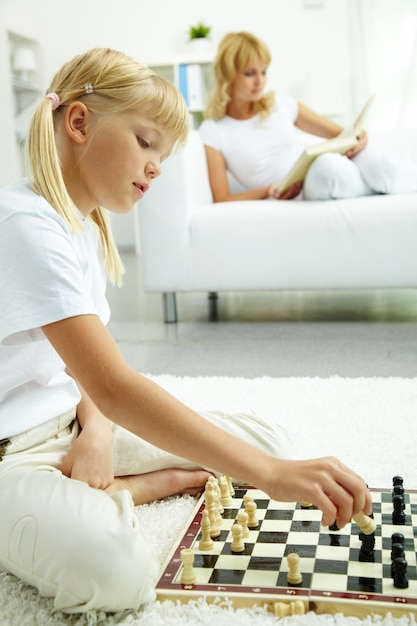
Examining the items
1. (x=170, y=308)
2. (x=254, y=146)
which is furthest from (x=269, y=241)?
(x=254, y=146)

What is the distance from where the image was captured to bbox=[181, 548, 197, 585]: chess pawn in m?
0.89

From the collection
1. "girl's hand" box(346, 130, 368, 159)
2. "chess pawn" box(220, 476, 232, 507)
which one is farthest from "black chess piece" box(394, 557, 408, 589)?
"girl's hand" box(346, 130, 368, 159)

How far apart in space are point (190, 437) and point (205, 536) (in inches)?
8.9

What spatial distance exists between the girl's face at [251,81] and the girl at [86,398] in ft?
6.51

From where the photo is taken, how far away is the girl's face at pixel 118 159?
3.37 feet

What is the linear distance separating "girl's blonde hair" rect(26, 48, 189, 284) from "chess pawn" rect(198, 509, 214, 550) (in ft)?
1.40

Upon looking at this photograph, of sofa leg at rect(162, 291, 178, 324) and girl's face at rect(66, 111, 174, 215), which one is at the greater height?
girl's face at rect(66, 111, 174, 215)

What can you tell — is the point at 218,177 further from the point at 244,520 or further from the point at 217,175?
the point at 244,520

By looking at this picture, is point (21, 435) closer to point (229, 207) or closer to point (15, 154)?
point (229, 207)

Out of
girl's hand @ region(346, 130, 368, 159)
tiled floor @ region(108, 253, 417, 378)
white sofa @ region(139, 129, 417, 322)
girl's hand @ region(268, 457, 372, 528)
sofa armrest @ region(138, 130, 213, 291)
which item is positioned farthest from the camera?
girl's hand @ region(346, 130, 368, 159)

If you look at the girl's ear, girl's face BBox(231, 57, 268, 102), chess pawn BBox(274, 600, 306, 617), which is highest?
girl's face BBox(231, 57, 268, 102)

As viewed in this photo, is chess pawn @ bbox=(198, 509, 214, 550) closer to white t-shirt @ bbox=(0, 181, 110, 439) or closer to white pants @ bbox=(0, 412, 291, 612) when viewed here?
white pants @ bbox=(0, 412, 291, 612)

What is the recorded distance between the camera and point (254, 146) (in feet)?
10.2

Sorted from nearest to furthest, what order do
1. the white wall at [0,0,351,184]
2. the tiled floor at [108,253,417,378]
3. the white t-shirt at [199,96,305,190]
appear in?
the tiled floor at [108,253,417,378], the white t-shirt at [199,96,305,190], the white wall at [0,0,351,184]
